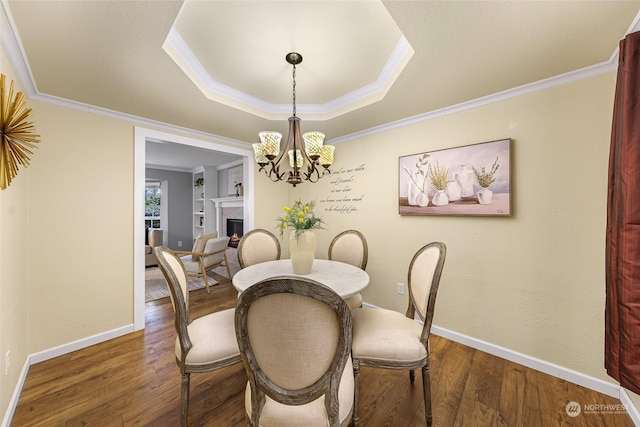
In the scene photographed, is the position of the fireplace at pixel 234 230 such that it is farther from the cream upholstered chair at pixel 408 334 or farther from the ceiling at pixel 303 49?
the cream upholstered chair at pixel 408 334

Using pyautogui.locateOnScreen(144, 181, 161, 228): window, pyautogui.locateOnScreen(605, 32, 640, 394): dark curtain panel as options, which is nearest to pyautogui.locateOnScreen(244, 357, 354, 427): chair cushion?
pyautogui.locateOnScreen(605, 32, 640, 394): dark curtain panel

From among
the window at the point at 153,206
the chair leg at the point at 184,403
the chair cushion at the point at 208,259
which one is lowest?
the chair leg at the point at 184,403

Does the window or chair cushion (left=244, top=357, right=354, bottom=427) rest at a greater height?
the window

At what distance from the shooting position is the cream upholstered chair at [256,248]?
248cm

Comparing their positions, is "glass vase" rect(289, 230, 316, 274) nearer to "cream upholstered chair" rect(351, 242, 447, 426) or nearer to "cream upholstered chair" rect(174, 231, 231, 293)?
"cream upholstered chair" rect(351, 242, 447, 426)

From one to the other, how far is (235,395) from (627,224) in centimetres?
245

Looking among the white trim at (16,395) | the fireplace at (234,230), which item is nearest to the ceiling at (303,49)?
the white trim at (16,395)

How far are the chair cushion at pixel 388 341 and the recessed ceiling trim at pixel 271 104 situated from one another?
1.79m

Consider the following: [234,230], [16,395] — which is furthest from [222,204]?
[16,395]

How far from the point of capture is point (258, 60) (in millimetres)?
1851

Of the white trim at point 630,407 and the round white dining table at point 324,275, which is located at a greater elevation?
the round white dining table at point 324,275

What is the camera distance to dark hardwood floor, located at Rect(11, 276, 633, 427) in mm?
1432

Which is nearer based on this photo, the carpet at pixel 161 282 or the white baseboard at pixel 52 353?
the white baseboard at pixel 52 353

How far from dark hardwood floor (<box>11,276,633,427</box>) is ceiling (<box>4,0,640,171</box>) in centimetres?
220
